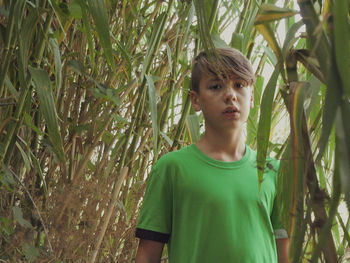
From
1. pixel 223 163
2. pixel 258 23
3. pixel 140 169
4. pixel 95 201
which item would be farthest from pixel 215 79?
pixel 258 23

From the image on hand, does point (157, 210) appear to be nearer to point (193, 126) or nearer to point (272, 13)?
point (193, 126)

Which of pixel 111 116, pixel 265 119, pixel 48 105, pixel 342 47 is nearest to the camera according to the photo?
pixel 342 47

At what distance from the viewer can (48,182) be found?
1.01 metres

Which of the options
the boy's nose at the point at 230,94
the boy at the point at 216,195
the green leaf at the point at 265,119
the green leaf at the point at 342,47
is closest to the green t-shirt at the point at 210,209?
the boy at the point at 216,195

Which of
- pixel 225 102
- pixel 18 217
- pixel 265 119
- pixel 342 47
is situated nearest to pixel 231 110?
pixel 225 102

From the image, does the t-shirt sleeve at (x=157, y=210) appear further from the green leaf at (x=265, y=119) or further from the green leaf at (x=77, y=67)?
the green leaf at (x=265, y=119)

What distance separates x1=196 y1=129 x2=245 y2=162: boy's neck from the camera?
82 centimetres

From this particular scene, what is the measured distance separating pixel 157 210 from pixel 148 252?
0.07m

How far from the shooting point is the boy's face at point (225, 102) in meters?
0.78

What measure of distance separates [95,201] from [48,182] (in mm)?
219

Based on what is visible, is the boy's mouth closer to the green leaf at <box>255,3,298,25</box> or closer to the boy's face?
the boy's face

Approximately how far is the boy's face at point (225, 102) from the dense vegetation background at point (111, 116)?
69 millimetres

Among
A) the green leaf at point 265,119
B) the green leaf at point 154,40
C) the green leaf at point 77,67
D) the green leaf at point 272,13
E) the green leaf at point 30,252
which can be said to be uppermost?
the green leaf at point 154,40

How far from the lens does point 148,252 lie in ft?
2.60
